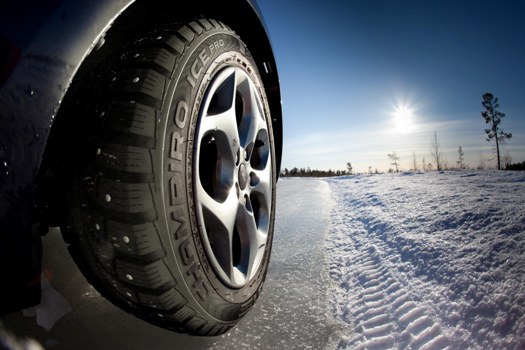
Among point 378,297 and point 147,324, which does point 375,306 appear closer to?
point 378,297

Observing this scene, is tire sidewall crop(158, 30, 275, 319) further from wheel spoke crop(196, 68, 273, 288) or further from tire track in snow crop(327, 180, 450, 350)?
tire track in snow crop(327, 180, 450, 350)

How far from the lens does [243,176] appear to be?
1347 millimetres

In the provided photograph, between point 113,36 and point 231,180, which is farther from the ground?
point 113,36

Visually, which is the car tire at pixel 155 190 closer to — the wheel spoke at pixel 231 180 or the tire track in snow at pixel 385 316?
the wheel spoke at pixel 231 180

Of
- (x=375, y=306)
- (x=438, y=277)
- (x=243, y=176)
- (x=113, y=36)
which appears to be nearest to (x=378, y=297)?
(x=375, y=306)

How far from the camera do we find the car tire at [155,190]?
0.81 m

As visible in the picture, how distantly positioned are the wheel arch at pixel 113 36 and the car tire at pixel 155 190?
0.15ft

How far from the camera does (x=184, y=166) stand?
932 mm

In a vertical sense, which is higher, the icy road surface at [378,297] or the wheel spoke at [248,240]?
the wheel spoke at [248,240]

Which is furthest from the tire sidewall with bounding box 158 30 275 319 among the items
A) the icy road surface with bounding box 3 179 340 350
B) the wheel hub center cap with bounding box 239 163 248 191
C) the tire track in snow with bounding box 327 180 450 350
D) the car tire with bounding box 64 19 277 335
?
the tire track in snow with bounding box 327 180 450 350

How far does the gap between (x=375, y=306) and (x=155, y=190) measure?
3.64ft

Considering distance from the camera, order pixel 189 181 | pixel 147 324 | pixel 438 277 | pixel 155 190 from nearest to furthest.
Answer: pixel 155 190 → pixel 189 181 → pixel 147 324 → pixel 438 277

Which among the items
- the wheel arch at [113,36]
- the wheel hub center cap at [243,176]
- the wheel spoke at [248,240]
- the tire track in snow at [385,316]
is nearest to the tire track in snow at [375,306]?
the tire track in snow at [385,316]

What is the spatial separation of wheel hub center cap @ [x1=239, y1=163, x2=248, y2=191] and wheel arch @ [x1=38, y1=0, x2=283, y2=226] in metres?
0.65
